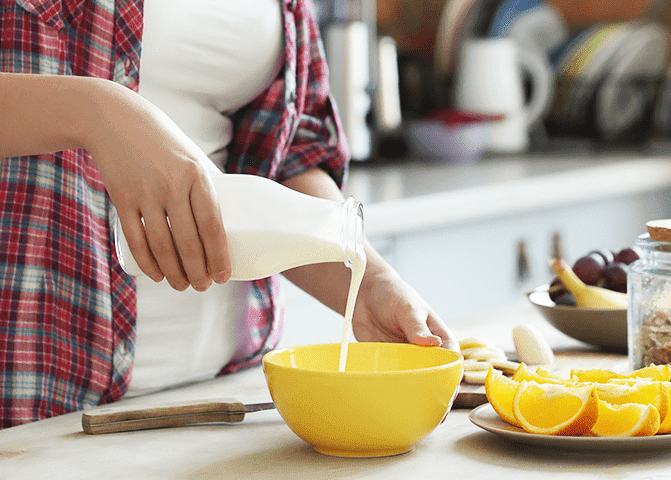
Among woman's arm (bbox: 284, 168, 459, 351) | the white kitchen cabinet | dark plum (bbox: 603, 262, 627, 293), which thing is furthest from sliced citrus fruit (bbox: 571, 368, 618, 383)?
the white kitchen cabinet

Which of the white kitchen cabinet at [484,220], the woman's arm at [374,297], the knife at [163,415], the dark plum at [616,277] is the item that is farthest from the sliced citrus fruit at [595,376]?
the white kitchen cabinet at [484,220]

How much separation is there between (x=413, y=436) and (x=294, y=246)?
16 cm

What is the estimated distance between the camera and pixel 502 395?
672mm

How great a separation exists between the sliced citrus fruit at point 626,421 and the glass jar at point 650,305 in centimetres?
20

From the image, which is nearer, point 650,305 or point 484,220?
point 650,305

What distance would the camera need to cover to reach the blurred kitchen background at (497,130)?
1915mm

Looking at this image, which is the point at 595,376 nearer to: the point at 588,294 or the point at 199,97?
the point at 588,294

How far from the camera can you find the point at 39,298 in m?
0.86

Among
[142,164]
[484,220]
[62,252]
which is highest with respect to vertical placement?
[142,164]

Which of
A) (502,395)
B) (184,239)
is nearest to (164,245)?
(184,239)

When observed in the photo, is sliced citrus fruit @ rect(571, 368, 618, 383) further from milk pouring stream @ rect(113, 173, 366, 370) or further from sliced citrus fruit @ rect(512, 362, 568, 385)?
milk pouring stream @ rect(113, 173, 366, 370)

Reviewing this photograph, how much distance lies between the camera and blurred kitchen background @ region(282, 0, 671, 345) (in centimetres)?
192

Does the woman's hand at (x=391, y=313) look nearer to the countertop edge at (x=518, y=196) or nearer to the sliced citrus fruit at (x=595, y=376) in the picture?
the sliced citrus fruit at (x=595, y=376)

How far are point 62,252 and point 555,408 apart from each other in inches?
19.0
